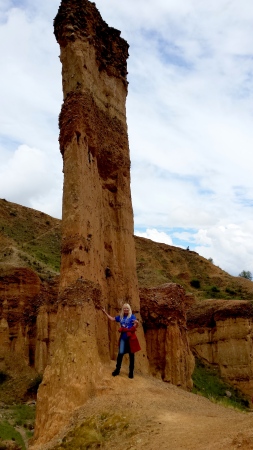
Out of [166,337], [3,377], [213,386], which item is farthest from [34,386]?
[213,386]

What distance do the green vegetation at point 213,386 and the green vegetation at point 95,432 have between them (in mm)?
19063

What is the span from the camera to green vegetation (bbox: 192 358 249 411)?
94.6ft

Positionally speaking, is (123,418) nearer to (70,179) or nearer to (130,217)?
(70,179)

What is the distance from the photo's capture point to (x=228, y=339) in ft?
109

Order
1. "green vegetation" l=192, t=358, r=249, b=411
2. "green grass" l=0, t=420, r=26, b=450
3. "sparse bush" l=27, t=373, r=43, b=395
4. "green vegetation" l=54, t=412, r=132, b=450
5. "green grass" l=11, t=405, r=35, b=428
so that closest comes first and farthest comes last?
"green vegetation" l=54, t=412, r=132, b=450, "green grass" l=0, t=420, r=26, b=450, "green grass" l=11, t=405, r=35, b=428, "sparse bush" l=27, t=373, r=43, b=395, "green vegetation" l=192, t=358, r=249, b=411

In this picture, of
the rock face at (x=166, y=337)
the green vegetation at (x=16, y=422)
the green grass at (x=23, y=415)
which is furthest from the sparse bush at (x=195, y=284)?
the rock face at (x=166, y=337)

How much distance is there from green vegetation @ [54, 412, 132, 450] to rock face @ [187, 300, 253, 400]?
23.9 meters

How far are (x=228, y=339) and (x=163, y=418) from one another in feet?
83.1

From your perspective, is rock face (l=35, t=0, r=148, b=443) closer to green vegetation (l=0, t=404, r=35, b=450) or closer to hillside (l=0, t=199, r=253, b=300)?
green vegetation (l=0, t=404, r=35, b=450)

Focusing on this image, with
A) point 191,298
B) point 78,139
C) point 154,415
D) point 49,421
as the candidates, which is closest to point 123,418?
point 154,415

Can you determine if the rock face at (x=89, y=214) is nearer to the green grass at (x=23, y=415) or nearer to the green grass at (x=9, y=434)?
the green grass at (x=9, y=434)

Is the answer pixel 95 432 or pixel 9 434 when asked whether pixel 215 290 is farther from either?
pixel 95 432

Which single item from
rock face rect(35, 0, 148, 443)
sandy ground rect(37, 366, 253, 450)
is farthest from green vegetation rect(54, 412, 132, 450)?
rock face rect(35, 0, 148, 443)

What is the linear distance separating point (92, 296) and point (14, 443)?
9.15m
